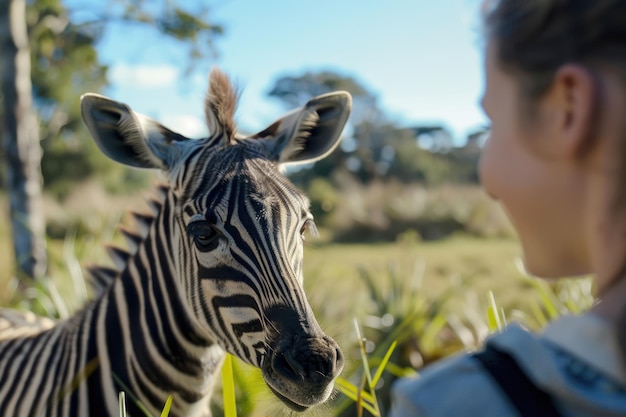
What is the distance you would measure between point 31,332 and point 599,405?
8.06 ft

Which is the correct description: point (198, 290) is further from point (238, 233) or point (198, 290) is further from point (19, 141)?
point (19, 141)

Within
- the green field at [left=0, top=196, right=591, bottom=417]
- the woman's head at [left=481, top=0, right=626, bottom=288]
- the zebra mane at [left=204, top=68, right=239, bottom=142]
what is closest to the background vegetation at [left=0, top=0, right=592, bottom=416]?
the green field at [left=0, top=196, right=591, bottom=417]

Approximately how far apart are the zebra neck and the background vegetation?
8.3 inches

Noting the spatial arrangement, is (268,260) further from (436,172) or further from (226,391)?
(436,172)

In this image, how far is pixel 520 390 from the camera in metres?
0.63

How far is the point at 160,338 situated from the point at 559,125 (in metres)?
1.55

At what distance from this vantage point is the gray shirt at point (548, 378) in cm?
61

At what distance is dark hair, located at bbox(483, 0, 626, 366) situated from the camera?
664 mm

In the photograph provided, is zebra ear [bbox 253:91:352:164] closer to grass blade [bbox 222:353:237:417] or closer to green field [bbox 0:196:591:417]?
green field [bbox 0:196:591:417]

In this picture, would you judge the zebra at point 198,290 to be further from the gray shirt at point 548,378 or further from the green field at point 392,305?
Result: the gray shirt at point 548,378

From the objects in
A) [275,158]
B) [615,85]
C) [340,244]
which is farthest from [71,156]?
[615,85]

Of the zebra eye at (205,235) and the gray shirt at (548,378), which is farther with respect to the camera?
the zebra eye at (205,235)

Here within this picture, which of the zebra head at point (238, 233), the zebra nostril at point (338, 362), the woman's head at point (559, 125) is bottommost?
the zebra nostril at point (338, 362)

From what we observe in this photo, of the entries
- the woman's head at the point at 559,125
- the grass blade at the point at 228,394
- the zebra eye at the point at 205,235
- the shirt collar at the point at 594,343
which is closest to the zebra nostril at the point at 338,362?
the grass blade at the point at 228,394
